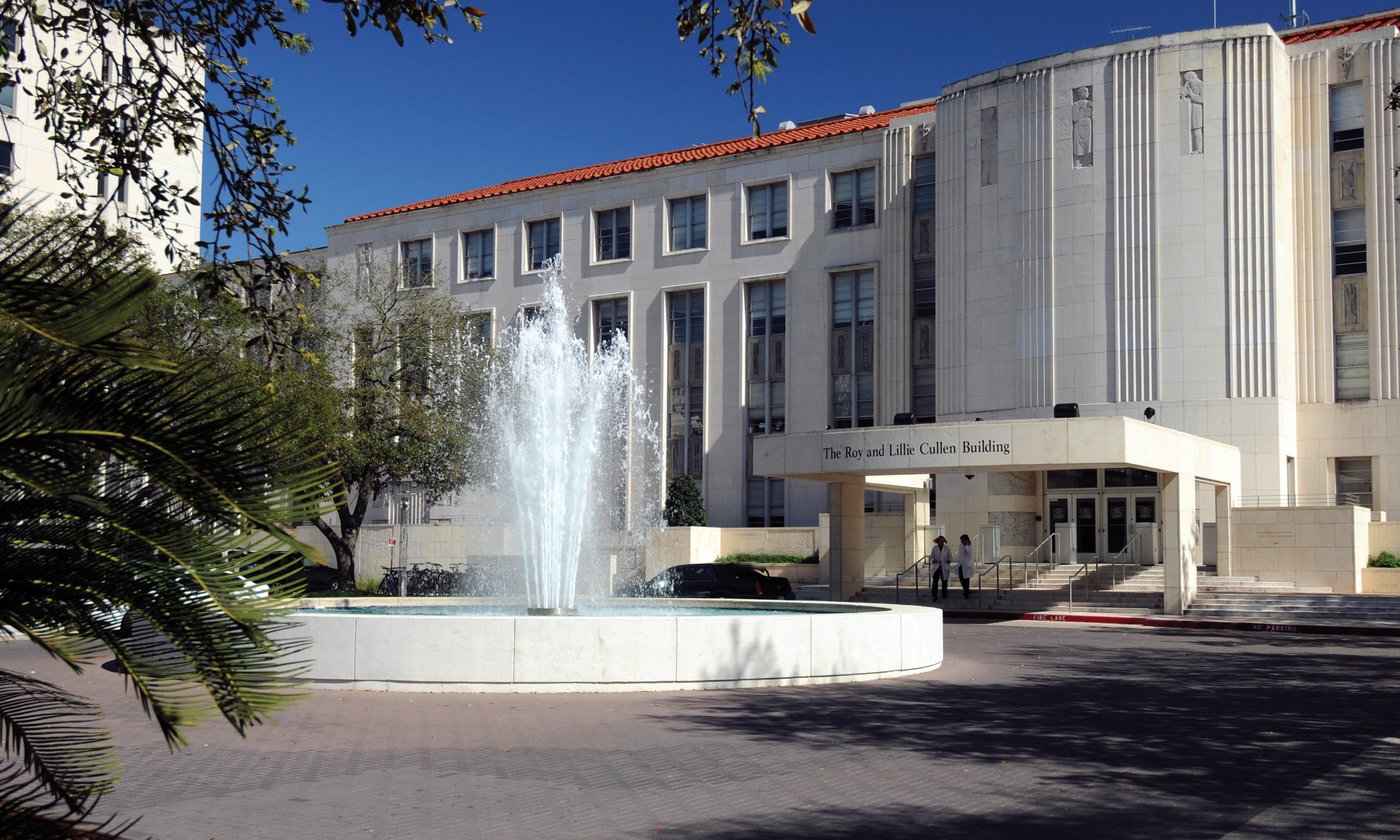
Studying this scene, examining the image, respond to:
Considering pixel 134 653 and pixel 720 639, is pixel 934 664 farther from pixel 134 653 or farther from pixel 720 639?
pixel 134 653

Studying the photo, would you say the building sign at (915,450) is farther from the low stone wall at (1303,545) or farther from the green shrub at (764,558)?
the green shrub at (764,558)

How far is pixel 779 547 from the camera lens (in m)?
46.7

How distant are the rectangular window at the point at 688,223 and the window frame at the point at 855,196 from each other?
5.54 meters

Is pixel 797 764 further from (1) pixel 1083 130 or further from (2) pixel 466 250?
(2) pixel 466 250

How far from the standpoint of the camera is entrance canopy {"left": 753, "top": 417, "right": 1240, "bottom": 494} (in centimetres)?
2934

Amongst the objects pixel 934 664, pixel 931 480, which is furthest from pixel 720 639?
pixel 931 480

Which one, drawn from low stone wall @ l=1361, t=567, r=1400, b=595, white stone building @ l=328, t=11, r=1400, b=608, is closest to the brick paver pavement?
white stone building @ l=328, t=11, r=1400, b=608

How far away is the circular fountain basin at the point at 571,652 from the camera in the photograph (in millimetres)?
15414

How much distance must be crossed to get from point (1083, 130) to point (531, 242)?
78.9 ft

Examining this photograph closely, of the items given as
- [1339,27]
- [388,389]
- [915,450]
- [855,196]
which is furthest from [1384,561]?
[388,389]

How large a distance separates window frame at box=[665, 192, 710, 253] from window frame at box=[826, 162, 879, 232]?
5.21m

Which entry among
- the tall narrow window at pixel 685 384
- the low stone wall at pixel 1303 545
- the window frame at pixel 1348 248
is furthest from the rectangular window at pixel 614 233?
the low stone wall at pixel 1303 545

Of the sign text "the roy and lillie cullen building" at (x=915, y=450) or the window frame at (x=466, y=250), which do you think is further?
the window frame at (x=466, y=250)

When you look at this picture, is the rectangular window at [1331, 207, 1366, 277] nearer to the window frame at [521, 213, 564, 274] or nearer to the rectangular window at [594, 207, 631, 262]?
the rectangular window at [594, 207, 631, 262]
